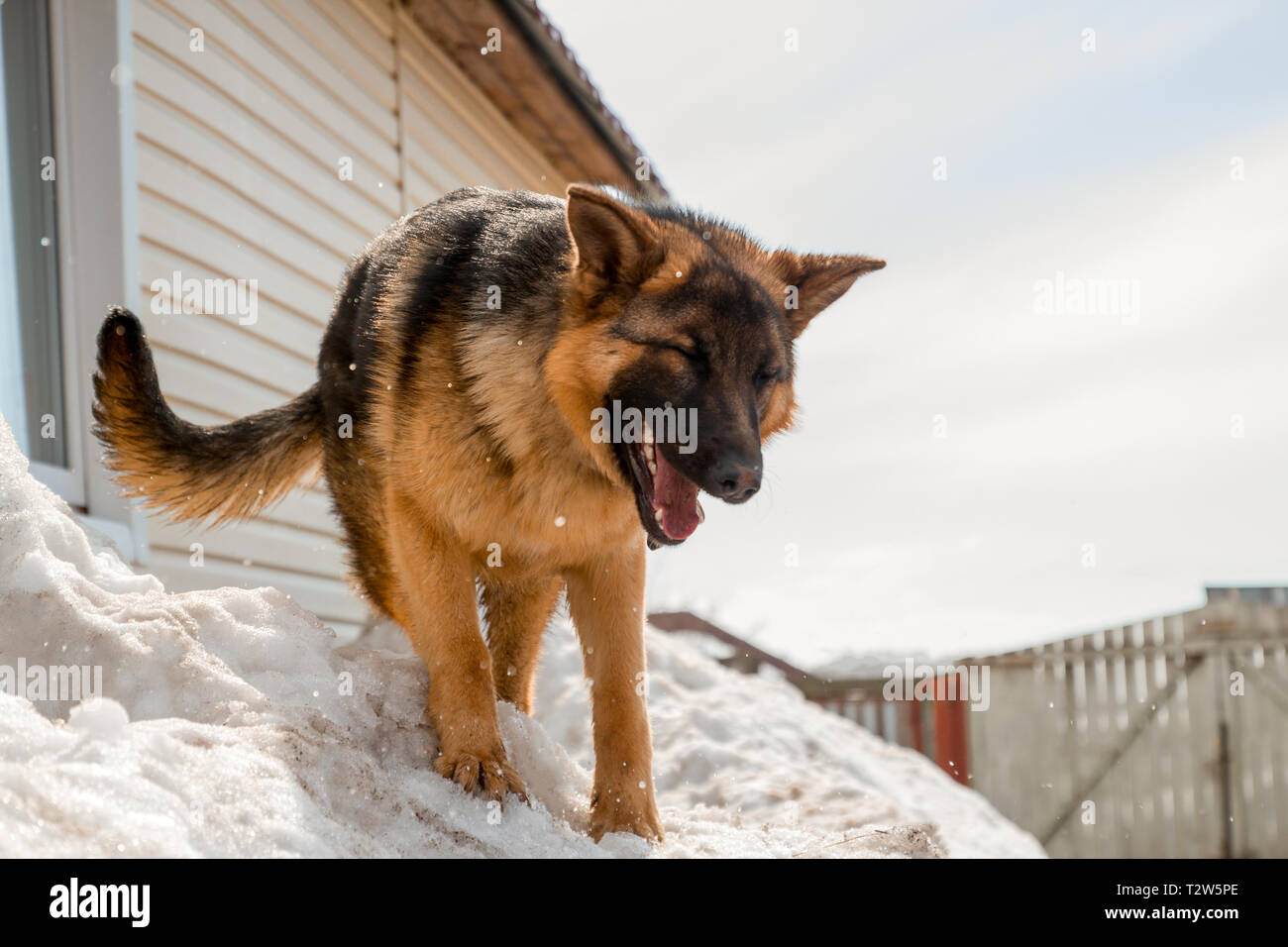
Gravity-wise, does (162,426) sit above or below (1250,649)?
above

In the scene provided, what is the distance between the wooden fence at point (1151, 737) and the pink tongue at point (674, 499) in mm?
7657

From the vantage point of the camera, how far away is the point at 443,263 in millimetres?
3309

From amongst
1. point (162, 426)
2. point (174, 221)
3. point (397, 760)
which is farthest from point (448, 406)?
point (174, 221)

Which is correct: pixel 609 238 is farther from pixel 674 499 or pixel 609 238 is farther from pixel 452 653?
pixel 452 653

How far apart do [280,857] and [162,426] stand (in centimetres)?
226

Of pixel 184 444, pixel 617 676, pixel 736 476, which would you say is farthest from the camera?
pixel 184 444

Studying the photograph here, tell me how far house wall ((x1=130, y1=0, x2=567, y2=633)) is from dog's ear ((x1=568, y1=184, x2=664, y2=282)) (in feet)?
8.22

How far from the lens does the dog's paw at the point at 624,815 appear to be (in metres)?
3.03

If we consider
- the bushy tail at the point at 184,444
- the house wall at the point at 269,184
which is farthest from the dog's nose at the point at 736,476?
the house wall at the point at 269,184

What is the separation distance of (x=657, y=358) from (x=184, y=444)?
1878 mm

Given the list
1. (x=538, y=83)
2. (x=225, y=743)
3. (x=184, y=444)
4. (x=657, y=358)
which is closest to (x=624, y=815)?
(x=225, y=743)

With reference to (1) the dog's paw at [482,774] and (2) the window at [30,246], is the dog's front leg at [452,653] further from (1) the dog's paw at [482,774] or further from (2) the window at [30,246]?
(2) the window at [30,246]

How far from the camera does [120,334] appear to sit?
3455 millimetres
